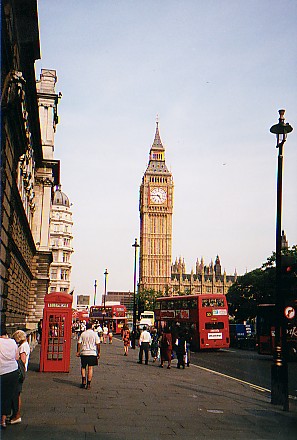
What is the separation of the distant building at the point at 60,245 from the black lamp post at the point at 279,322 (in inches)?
2898

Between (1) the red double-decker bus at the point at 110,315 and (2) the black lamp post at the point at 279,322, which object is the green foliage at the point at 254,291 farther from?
(2) the black lamp post at the point at 279,322

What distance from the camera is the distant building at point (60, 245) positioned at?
87.1m

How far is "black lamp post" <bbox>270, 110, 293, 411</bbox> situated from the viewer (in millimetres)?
12586

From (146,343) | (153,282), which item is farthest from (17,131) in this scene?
(153,282)

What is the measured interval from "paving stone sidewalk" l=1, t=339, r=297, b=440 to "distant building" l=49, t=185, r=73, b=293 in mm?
70350

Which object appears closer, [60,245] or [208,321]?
[208,321]

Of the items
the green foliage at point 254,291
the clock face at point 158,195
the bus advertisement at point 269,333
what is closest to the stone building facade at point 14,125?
the bus advertisement at point 269,333

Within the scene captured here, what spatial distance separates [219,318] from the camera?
36875mm

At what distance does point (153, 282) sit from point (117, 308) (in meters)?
100

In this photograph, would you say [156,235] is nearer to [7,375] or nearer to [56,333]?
[56,333]

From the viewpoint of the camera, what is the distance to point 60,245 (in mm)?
89250

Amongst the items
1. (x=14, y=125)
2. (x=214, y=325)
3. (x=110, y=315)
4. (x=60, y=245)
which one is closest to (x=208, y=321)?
(x=214, y=325)

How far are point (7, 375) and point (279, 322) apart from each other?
6.80 meters

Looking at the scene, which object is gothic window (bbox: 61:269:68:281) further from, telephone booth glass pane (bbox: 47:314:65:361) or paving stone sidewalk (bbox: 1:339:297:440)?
paving stone sidewalk (bbox: 1:339:297:440)
